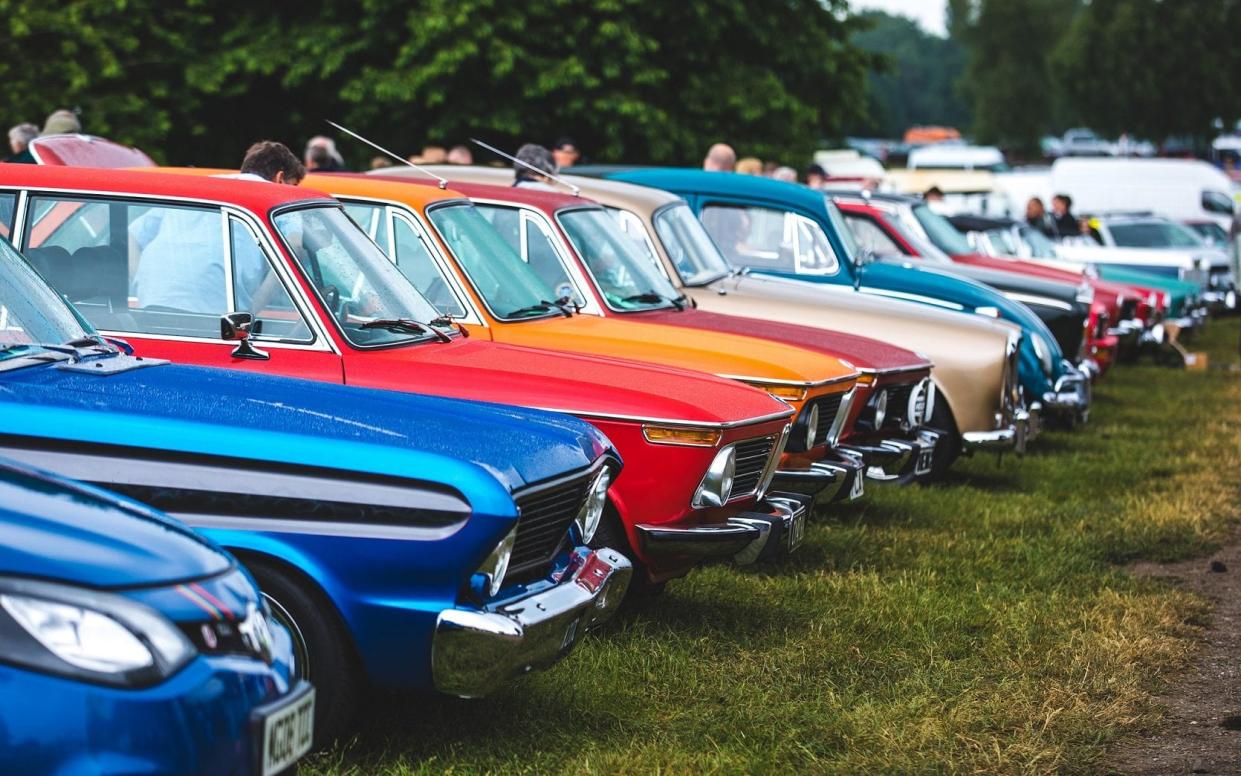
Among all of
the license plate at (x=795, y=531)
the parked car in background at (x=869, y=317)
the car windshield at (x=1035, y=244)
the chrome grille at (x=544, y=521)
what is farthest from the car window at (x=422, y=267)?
the car windshield at (x=1035, y=244)

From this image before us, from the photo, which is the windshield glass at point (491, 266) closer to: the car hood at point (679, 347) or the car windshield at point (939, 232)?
the car hood at point (679, 347)

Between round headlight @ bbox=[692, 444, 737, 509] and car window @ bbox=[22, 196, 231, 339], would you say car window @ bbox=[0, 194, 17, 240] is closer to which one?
car window @ bbox=[22, 196, 231, 339]

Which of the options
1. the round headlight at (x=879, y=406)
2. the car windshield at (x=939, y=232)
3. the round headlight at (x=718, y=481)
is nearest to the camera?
the round headlight at (x=718, y=481)

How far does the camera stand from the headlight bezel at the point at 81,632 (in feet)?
11.6

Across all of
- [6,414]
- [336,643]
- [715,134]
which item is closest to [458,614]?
[336,643]

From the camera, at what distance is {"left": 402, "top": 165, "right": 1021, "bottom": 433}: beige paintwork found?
1075cm

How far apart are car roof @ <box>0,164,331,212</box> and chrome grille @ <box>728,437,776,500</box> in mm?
1856

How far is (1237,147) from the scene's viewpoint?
78.2m

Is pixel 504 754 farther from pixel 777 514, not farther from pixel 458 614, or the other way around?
pixel 777 514

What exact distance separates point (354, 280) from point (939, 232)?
10269 millimetres

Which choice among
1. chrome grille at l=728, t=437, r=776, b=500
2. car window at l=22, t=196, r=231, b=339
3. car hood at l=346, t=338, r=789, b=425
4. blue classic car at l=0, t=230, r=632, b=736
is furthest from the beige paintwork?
blue classic car at l=0, t=230, r=632, b=736

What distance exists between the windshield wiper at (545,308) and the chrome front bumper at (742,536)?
1.50 meters

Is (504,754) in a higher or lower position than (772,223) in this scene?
lower

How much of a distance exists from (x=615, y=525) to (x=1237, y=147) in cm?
7676
